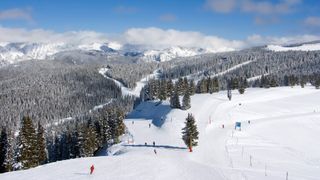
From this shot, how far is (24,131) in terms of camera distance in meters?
67.2

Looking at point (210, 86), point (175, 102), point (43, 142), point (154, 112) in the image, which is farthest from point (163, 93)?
point (43, 142)

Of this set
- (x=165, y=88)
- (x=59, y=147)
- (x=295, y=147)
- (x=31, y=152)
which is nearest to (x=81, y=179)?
(x=31, y=152)

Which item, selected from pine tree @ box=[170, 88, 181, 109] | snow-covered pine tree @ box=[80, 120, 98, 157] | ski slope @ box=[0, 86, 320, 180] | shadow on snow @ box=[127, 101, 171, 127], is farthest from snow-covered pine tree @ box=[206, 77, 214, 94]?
snow-covered pine tree @ box=[80, 120, 98, 157]

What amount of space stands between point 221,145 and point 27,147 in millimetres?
36555

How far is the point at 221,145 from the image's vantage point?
77.9m

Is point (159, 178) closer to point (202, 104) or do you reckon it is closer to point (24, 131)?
point (24, 131)

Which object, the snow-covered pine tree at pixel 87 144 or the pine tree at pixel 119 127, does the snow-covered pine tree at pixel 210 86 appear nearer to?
the pine tree at pixel 119 127

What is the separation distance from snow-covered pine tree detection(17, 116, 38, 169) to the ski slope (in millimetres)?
14702

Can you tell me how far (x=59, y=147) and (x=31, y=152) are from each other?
178 feet

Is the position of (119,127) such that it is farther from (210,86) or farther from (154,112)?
(210,86)

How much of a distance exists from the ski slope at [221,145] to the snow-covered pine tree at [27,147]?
14.7 metres

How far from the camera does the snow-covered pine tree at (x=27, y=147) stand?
66.8 m

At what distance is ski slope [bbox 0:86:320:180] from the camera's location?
47281 mm

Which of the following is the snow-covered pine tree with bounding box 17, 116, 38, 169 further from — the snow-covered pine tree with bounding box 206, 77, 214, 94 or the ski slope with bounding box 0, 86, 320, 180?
the snow-covered pine tree with bounding box 206, 77, 214, 94
